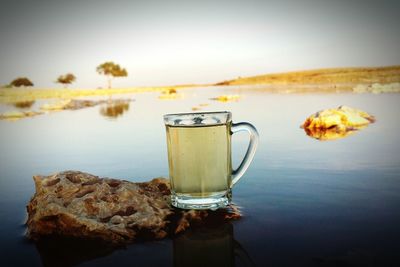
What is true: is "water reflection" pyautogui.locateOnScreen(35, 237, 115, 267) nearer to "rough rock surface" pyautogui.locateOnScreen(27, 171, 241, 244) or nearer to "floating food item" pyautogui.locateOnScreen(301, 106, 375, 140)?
"rough rock surface" pyautogui.locateOnScreen(27, 171, 241, 244)

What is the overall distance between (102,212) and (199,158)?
1.87 ft

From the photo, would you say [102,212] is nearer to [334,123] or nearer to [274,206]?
[274,206]

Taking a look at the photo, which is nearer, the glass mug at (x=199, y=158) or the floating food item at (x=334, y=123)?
the glass mug at (x=199, y=158)

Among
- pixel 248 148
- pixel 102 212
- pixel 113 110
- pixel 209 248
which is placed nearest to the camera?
pixel 209 248

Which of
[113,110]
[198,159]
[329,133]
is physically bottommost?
[113,110]

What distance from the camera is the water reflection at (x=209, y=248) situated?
174 cm

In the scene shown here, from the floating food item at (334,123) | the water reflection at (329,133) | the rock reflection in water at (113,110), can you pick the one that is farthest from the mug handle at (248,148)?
the rock reflection in water at (113,110)

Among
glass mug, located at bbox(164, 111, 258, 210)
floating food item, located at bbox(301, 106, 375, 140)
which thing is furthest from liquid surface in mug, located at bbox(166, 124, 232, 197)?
floating food item, located at bbox(301, 106, 375, 140)

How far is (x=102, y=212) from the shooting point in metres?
2.19

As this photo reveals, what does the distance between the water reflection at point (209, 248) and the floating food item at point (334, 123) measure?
4.25 m

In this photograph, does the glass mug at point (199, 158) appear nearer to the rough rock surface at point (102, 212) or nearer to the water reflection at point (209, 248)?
the rough rock surface at point (102, 212)

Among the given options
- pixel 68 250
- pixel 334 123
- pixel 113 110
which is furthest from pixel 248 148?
pixel 113 110

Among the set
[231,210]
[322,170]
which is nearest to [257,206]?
[231,210]

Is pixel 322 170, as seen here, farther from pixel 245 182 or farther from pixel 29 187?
pixel 29 187
